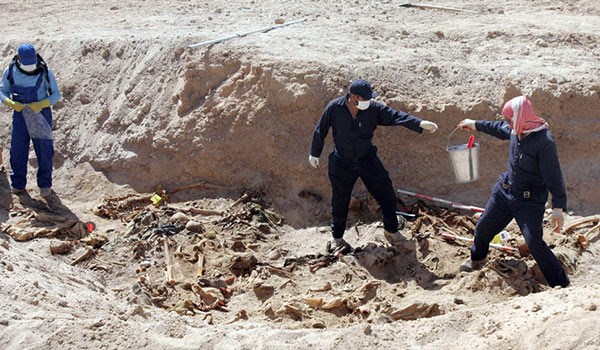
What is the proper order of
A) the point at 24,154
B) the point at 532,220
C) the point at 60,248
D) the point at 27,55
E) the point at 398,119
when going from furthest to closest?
the point at 24,154, the point at 27,55, the point at 60,248, the point at 398,119, the point at 532,220

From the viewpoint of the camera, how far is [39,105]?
28.9 feet

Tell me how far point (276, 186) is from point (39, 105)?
2.54 m

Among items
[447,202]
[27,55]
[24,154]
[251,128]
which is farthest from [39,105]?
[447,202]

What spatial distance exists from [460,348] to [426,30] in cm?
580

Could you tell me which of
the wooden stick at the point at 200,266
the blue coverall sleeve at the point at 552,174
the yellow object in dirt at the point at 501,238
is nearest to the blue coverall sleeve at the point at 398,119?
the yellow object in dirt at the point at 501,238

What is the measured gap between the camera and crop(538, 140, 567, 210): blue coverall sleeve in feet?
20.3

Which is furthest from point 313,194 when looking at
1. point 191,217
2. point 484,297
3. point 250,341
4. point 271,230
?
point 250,341

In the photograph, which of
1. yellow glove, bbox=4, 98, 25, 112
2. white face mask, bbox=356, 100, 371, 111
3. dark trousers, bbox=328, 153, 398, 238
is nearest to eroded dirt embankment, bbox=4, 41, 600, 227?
dark trousers, bbox=328, 153, 398, 238

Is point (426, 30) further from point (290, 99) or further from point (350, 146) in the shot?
point (350, 146)

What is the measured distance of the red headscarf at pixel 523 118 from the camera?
6.27 m

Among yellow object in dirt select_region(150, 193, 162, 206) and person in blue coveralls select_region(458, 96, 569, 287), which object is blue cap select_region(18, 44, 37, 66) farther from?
person in blue coveralls select_region(458, 96, 569, 287)

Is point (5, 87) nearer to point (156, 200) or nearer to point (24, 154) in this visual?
point (24, 154)

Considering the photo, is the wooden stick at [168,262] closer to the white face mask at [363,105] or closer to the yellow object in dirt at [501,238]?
the white face mask at [363,105]

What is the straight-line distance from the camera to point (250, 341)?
17.6 ft
